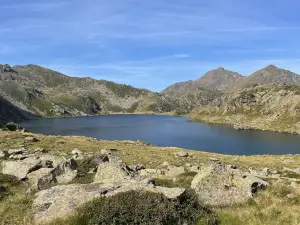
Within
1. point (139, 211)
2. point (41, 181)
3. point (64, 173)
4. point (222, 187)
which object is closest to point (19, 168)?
point (64, 173)

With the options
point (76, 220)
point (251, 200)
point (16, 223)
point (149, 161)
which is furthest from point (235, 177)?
point (149, 161)

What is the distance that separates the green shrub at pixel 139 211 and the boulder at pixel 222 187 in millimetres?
2002

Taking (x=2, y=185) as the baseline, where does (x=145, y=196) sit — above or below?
above

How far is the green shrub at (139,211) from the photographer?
44.7 feet

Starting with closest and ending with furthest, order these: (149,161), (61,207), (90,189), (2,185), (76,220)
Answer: (76,220), (61,207), (90,189), (2,185), (149,161)

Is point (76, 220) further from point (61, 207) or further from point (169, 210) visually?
point (169, 210)

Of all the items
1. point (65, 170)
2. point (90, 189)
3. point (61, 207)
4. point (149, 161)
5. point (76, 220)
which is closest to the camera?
point (76, 220)

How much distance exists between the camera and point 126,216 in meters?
13.8

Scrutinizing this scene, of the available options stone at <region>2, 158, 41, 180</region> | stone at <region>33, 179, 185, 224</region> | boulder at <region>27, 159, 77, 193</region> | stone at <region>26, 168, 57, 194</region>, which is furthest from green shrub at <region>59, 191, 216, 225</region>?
stone at <region>2, 158, 41, 180</region>

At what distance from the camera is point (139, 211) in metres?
14.0

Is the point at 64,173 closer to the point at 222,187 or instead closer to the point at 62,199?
the point at 62,199

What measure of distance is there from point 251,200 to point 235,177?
1.65 m

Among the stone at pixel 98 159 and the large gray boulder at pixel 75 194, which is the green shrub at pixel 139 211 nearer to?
the large gray boulder at pixel 75 194

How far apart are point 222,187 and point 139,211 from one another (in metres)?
5.82
